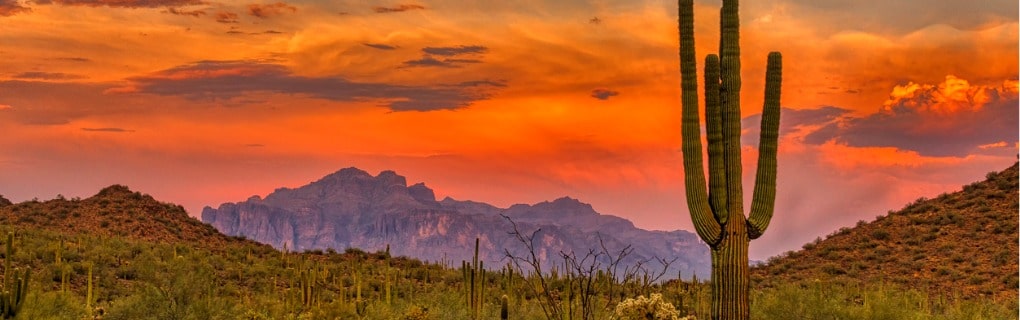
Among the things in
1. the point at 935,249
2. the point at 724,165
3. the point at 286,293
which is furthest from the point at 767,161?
the point at 935,249

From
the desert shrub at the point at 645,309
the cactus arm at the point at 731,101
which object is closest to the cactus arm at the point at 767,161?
the cactus arm at the point at 731,101

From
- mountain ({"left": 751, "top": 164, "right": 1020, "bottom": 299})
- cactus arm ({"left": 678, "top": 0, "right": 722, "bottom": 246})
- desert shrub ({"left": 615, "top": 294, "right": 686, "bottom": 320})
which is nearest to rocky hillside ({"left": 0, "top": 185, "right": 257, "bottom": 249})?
mountain ({"left": 751, "top": 164, "right": 1020, "bottom": 299})

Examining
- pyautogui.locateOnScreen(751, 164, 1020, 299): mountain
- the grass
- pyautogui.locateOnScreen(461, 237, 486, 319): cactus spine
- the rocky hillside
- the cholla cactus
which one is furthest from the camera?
the rocky hillside

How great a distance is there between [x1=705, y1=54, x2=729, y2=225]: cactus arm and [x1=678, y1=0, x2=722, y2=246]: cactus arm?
154 mm

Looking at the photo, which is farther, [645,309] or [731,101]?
[731,101]

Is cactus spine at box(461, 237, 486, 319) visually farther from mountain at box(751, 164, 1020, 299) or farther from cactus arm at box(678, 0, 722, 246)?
mountain at box(751, 164, 1020, 299)

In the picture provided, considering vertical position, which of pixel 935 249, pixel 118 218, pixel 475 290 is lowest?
pixel 475 290

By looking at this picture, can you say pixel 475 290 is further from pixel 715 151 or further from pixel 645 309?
pixel 645 309

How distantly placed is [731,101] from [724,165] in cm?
116

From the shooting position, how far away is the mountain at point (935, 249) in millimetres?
36625

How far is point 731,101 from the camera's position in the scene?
16.9 m

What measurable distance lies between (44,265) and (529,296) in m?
15.8

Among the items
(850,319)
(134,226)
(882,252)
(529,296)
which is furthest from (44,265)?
(882,252)

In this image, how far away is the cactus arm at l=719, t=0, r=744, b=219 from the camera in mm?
16594
